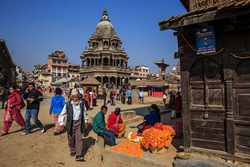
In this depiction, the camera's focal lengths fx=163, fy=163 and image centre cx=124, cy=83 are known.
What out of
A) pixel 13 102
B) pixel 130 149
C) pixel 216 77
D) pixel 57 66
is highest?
pixel 57 66

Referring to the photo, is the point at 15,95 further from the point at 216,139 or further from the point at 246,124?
the point at 246,124

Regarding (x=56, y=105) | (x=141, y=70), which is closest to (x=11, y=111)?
(x=56, y=105)

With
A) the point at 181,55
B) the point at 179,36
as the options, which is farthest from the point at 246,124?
the point at 179,36

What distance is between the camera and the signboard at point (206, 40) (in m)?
4.29

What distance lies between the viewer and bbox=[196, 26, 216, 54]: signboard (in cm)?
429

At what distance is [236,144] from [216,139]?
43 cm

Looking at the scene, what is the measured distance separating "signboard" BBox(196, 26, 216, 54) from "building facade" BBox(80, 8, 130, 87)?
110 ft

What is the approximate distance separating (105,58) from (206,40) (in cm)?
3871

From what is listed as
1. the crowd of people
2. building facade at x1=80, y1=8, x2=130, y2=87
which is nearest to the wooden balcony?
the crowd of people

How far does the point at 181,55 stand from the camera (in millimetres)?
4770

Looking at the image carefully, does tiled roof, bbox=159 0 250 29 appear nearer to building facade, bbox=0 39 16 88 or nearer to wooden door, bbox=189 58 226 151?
wooden door, bbox=189 58 226 151

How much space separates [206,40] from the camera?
4.34 m

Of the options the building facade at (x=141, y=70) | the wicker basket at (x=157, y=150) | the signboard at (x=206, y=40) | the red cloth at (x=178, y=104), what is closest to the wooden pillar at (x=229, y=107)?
the signboard at (x=206, y=40)

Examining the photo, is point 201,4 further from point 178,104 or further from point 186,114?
point 178,104
